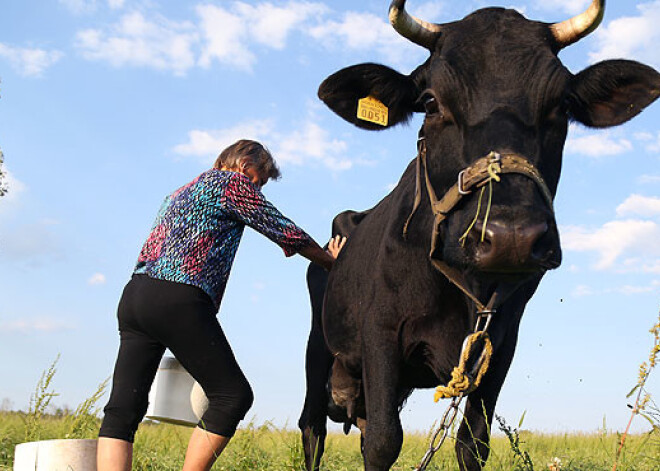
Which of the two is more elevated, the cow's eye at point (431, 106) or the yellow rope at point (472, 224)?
the cow's eye at point (431, 106)

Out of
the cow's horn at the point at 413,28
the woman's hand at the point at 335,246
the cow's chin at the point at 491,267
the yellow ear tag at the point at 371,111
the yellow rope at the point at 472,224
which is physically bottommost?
the cow's chin at the point at 491,267

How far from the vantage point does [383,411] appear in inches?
166

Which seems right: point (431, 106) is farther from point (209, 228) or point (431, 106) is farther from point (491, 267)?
point (209, 228)

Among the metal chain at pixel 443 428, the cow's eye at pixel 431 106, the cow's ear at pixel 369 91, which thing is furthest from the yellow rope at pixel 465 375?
the cow's ear at pixel 369 91

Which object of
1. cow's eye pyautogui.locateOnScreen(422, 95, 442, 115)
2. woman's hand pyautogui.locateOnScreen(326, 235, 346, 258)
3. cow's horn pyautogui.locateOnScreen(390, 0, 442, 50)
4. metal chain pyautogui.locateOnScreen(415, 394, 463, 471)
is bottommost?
metal chain pyautogui.locateOnScreen(415, 394, 463, 471)

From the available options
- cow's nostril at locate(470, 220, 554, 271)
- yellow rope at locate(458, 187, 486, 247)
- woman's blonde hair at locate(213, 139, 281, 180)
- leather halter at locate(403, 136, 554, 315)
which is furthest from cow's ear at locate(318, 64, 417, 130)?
cow's nostril at locate(470, 220, 554, 271)

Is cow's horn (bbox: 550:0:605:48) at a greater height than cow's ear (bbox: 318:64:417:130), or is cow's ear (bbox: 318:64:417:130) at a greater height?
cow's horn (bbox: 550:0:605:48)

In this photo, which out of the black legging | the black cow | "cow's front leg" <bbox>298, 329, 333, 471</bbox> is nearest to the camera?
the black cow

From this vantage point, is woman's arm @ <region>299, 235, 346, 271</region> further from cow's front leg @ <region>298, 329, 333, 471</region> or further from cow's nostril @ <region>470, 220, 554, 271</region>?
cow's nostril @ <region>470, 220, 554, 271</region>

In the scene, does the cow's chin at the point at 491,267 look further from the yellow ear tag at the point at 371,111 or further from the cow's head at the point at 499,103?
the yellow ear tag at the point at 371,111

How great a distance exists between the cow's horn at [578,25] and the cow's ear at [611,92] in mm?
221

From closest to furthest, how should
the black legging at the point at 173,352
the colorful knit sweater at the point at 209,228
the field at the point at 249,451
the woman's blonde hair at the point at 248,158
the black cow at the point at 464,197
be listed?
the black cow at the point at 464,197, the black legging at the point at 173,352, the colorful knit sweater at the point at 209,228, the woman's blonde hair at the point at 248,158, the field at the point at 249,451

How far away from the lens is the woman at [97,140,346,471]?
170 inches

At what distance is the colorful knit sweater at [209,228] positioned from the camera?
173 inches
